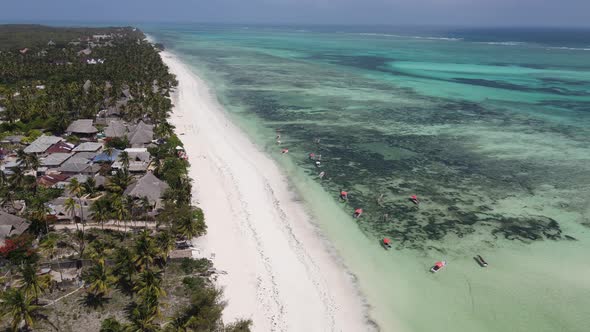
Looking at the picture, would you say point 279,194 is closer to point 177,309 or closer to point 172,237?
point 172,237

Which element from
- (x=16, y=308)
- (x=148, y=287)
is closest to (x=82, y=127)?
(x=16, y=308)

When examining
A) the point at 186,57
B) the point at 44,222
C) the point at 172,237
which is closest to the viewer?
the point at 172,237

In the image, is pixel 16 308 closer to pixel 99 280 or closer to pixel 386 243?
pixel 99 280

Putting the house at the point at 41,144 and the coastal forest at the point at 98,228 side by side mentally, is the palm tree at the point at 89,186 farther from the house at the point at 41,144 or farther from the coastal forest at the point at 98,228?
the house at the point at 41,144

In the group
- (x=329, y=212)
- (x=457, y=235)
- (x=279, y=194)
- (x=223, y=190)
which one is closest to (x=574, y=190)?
(x=457, y=235)

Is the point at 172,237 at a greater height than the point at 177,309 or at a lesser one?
greater

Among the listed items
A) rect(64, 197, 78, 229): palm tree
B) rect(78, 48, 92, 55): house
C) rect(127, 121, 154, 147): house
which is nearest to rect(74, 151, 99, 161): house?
rect(127, 121, 154, 147): house

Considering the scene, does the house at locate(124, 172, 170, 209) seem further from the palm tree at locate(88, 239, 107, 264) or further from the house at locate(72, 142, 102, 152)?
the house at locate(72, 142, 102, 152)
